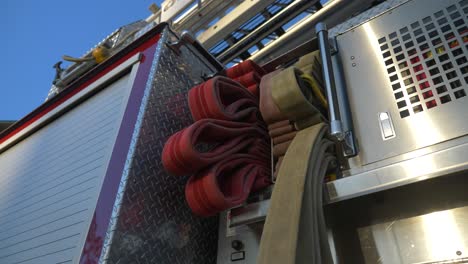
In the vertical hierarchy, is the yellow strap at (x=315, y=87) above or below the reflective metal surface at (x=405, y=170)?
above

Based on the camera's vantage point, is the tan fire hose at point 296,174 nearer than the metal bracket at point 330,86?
Yes

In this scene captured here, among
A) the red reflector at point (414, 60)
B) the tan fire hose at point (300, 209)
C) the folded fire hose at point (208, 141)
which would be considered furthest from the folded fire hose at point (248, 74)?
the red reflector at point (414, 60)

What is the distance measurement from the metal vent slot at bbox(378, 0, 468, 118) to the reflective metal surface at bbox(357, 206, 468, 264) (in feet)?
1.15

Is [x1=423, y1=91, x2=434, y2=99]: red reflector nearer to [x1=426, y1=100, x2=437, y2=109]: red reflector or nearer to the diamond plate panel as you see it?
[x1=426, y1=100, x2=437, y2=109]: red reflector

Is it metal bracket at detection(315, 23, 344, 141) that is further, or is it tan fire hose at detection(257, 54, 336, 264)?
metal bracket at detection(315, 23, 344, 141)

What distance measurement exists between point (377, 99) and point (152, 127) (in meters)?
0.91

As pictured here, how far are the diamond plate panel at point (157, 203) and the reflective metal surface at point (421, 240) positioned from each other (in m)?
0.64

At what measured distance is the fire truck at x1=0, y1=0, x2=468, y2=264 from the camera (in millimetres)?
1016

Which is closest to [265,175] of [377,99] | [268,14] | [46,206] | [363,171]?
[363,171]

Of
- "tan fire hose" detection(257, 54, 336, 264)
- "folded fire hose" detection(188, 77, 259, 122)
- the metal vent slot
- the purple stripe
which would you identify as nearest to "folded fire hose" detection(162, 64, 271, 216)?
"folded fire hose" detection(188, 77, 259, 122)

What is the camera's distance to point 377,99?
1261mm

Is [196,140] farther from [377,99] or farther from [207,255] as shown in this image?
[377,99]

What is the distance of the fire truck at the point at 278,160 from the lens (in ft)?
3.33

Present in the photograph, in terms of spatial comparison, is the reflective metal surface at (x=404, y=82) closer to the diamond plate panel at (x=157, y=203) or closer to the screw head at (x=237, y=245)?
the screw head at (x=237, y=245)
